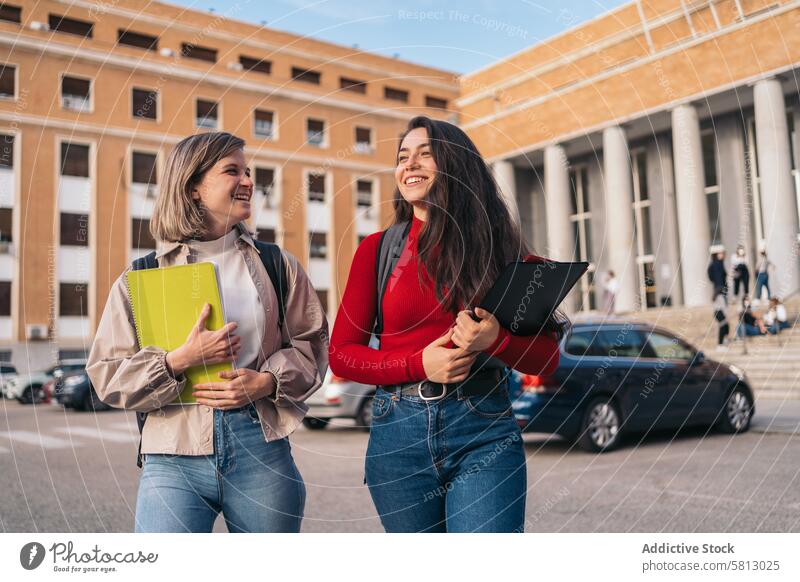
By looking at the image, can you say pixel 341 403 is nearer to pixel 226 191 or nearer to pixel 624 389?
pixel 624 389

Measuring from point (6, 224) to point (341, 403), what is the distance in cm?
778

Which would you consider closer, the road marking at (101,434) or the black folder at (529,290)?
the black folder at (529,290)

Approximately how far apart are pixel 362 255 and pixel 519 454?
767mm

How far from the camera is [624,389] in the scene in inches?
351

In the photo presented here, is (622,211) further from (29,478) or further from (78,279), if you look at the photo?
(78,279)

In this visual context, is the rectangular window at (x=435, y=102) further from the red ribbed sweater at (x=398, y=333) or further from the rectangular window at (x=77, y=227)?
the red ribbed sweater at (x=398, y=333)

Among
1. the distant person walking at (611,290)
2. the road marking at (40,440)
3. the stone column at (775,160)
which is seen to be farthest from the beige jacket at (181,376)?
the distant person walking at (611,290)

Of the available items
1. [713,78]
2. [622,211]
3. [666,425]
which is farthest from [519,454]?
[622,211]

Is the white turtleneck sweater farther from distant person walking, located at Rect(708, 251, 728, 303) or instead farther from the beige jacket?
distant person walking, located at Rect(708, 251, 728, 303)

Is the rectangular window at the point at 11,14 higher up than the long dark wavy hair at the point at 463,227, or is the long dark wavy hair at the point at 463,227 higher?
the rectangular window at the point at 11,14

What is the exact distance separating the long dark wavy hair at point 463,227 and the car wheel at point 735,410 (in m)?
8.44

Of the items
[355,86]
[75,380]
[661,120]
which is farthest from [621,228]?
[355,86]

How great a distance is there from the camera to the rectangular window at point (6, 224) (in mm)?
3356

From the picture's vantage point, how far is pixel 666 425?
9680 millimetres
